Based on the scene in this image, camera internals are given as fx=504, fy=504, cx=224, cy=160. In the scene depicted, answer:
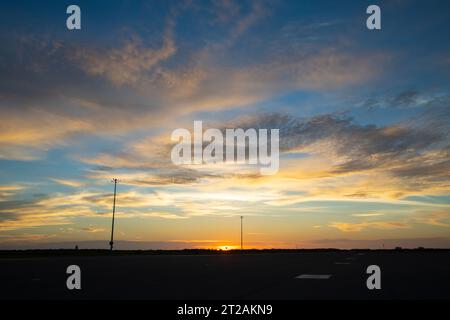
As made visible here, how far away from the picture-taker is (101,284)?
19.9 m

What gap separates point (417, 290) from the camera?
1803 centimetres
